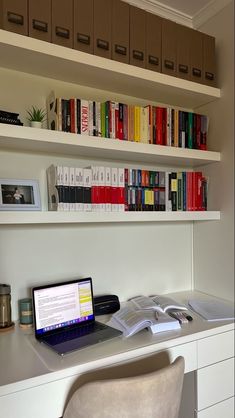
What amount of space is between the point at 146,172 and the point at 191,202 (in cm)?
35

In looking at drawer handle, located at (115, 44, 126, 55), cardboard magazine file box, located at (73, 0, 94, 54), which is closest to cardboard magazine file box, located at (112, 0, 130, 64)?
drawer handle, located at (115, 44, 126, 55)

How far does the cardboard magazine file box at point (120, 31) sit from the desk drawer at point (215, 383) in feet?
4.82

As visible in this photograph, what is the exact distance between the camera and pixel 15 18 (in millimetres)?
1179

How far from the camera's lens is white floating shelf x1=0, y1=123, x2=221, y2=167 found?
1258mm

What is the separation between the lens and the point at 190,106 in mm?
1918

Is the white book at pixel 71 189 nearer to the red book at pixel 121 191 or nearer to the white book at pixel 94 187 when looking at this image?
the white book at pixel 94 187

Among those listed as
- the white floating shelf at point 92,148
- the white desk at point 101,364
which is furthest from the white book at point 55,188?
the white desk at point 101,364

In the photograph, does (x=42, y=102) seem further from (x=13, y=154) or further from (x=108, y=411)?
(x=108, y=411)

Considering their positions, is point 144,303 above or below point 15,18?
below

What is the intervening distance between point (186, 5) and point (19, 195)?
1.45m

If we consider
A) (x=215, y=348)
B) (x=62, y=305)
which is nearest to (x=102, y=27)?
(x=62, y=305)

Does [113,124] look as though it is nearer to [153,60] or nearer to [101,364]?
[153,60]

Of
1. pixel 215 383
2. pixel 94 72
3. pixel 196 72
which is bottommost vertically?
pixel 215 383

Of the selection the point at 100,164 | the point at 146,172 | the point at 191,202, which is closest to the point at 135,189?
the point at 146,172
